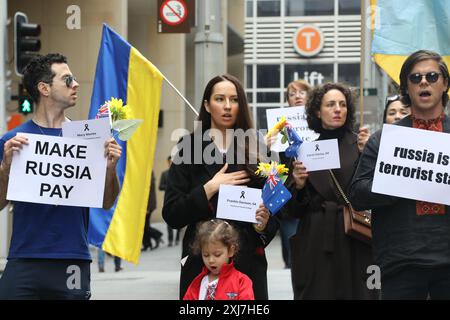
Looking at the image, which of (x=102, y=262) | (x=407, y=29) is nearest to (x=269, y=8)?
(x=102, y=262)

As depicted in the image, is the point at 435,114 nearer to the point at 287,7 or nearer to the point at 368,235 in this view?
the point at 368,235

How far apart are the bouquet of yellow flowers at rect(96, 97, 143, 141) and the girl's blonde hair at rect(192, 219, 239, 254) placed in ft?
2.28

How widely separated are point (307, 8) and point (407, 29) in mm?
34767

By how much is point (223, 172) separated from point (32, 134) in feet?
3.48

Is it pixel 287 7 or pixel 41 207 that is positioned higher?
pixel 287 7

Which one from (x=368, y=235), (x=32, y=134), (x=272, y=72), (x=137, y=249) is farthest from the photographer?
(x=272, y=72)

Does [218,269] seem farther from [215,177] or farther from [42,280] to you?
[42,280]

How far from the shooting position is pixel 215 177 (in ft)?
17.9

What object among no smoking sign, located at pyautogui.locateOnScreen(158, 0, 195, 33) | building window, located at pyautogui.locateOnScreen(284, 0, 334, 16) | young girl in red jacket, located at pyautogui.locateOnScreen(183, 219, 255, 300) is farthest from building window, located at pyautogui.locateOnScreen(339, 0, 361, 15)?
young girl in red jacket, located at pyautogui.locateOnScreen(183, 219, 255, 300)

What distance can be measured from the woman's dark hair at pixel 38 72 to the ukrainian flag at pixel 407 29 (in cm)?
318

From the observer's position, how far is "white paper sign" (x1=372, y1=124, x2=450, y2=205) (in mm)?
4977

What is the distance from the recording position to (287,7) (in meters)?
42.4

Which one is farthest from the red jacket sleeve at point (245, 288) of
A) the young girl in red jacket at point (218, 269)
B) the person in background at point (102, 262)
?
the person in background at point (102, 262)
